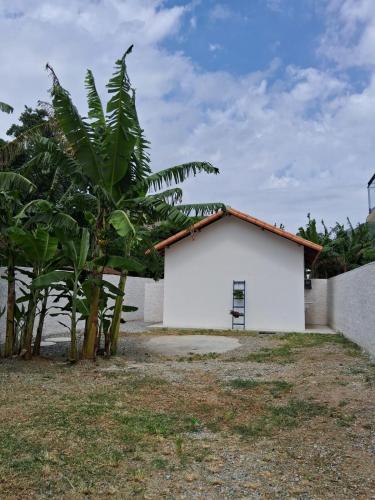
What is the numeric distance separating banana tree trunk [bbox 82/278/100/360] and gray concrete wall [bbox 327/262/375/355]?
19.8 ft

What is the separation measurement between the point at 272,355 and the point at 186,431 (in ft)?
19.4

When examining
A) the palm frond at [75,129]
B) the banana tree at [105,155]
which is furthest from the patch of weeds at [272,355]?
the palm frond at [75,129]

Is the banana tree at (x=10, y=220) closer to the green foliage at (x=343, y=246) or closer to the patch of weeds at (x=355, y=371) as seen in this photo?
the patch of weeds at (x=355, y=371)

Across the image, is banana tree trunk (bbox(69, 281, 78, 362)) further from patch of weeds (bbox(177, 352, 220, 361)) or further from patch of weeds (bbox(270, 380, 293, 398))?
patch of weeds (bbox(270, 380, 293, 398))

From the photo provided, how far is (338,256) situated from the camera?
2450 cm

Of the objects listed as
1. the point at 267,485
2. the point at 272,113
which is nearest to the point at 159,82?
the point at 272,113

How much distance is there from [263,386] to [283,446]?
268cm

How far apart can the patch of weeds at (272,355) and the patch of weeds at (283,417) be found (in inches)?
141

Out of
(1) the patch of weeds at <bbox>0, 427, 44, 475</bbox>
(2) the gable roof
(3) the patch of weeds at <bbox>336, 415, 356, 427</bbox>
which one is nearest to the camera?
(1) the patch of weeds at <bbox>0, 427, 44, 475</bbox>

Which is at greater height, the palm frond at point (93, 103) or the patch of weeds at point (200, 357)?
the palm frond at point (93, 103)

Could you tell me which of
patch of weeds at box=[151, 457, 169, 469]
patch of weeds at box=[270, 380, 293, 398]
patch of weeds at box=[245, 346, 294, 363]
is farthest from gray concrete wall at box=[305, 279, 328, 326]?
patch of weeds at box=[151, 457, 169, 469]

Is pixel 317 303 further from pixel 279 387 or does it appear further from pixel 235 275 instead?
pixel 279 387

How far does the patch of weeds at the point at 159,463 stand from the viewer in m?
3.77

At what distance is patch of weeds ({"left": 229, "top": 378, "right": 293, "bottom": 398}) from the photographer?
6.67 meters
